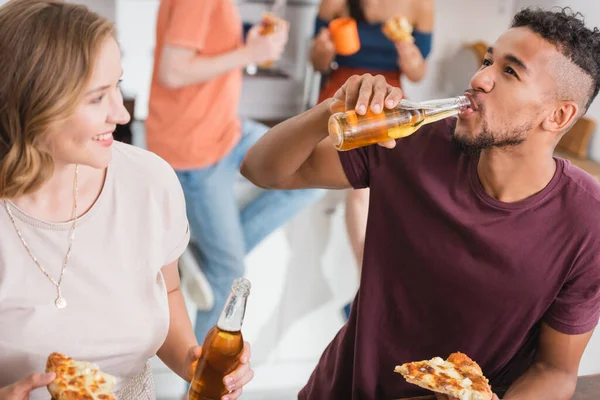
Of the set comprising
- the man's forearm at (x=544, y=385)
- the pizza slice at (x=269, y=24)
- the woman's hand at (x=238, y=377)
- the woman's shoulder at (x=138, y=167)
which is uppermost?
the pizza slice at (x=269, y=24)

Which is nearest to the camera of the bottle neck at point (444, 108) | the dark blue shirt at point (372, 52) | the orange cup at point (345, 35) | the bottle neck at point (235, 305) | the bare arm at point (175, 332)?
the bottle neck at point (235, 305)

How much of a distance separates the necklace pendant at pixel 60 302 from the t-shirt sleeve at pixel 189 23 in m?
1.16

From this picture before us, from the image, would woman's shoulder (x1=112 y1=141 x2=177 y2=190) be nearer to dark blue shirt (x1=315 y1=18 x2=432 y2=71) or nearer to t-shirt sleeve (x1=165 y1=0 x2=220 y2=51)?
t-shirt sleeve (x1=165 y1=0 x2=220 y2=51)

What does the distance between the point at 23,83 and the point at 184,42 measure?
3.62 feet

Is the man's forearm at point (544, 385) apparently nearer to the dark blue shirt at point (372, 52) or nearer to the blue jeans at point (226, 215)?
the blue jeans at point (226, 215)

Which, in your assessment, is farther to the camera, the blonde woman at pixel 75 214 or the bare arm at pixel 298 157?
the bare arm at pixel 298 157

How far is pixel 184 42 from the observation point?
7.16ft

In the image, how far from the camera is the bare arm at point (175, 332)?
4.56ft

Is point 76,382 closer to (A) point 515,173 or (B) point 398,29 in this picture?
(A) point 515,173

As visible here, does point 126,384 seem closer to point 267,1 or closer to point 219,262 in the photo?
point 219,262

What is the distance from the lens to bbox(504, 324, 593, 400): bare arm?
52.1 inches

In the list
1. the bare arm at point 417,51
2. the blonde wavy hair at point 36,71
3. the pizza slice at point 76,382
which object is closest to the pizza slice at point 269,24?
the bare arm at point 417,51

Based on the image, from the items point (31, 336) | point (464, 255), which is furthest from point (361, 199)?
point (31, 336)


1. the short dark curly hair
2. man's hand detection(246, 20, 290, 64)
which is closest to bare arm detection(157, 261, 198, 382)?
the short dark curly hair
